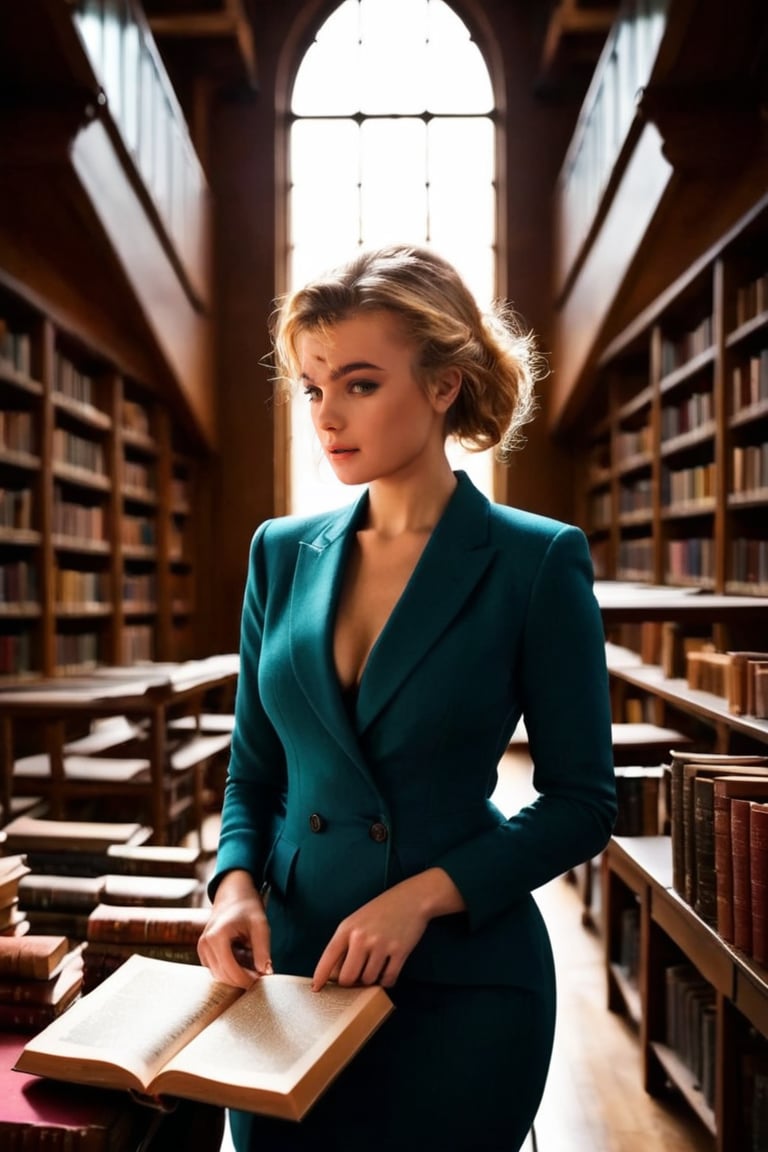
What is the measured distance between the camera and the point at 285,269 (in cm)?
964

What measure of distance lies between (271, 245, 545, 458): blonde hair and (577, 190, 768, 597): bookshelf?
12.9 ft

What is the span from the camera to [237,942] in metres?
1.09

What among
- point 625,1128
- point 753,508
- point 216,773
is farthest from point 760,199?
point 216,773

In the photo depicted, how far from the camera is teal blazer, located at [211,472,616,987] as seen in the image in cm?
107

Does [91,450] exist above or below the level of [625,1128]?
above

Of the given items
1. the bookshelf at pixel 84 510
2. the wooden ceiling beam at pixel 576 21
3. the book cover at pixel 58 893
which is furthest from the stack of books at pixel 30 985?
the wooden ceiling beam at pixel 576 21

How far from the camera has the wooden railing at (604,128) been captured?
561 centimetres

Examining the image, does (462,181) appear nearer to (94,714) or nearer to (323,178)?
(323,178)

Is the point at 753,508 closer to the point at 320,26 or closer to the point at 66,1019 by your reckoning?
the point at 66,1019

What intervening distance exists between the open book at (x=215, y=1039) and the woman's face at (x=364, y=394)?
0.54m

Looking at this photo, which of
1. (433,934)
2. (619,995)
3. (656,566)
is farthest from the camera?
(656,566)

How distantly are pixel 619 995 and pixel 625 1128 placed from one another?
87 centimetres

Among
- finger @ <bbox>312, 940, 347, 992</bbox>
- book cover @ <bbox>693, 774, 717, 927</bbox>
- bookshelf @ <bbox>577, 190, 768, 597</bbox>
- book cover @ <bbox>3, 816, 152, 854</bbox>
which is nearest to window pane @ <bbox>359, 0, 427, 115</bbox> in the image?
bookshelf @ <bbox>577, 190, 768, 597</bbox>

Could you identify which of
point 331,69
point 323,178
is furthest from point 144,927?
point 331,69
